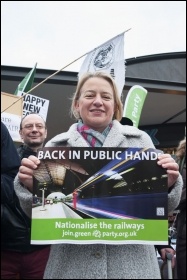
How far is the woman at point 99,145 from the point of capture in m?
1.54

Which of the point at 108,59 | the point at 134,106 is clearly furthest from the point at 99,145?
the point at 134,106

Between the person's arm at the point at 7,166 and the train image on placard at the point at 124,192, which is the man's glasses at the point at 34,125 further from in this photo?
the train image on placard at the point at 124,192

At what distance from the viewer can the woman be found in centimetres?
154

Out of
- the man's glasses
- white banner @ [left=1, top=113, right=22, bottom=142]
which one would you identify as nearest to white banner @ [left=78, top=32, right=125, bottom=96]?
white banner @ [left=1, top=113, right=22, bottom=142]

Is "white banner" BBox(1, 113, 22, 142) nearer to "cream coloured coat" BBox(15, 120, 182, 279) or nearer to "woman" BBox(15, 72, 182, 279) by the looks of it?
"woman" BBox(15, 72, 182, 279)

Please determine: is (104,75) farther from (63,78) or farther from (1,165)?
(63,78)

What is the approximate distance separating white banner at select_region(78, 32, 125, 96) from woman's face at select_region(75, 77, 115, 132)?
3.10 meters

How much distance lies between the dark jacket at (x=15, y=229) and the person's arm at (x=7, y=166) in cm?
15

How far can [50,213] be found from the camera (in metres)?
1.55

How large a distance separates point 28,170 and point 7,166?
15 cm

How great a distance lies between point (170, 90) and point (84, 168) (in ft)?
33.6

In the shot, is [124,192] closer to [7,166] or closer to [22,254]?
[7,166]

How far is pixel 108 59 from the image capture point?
514 cm

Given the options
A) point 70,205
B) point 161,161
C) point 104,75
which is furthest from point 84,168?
point 104,75
